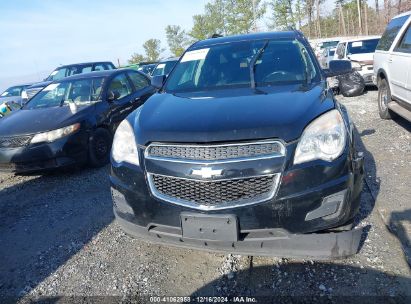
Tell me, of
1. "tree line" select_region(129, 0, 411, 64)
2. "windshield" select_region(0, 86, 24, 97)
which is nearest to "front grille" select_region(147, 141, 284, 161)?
"windshield" select_region(0, 86, 24, 97)

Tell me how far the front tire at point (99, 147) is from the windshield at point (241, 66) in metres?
2.29

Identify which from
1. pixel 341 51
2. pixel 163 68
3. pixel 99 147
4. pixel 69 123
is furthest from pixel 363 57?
pixel 69 123

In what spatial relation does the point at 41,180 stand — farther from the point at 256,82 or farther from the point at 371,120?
the point at 371,120

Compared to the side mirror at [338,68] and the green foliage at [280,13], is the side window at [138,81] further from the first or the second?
the green foliage at [280,13]

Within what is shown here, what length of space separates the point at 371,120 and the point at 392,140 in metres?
1.49

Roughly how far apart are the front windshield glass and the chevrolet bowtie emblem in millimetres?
4305

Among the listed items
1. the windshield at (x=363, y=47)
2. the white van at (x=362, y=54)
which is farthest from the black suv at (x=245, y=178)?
the windshield at (x=363, y=47)

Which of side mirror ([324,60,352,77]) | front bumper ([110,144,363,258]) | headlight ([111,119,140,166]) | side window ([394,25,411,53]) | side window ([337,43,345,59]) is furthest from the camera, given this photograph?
side window ([337,43,345,59])

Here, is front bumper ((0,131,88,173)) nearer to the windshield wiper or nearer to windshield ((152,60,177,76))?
the windshield wiper

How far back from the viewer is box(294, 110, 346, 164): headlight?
2.39m

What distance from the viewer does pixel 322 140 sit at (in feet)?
8.04

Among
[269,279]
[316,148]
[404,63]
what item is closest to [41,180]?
[269,279]

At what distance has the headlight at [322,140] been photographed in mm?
2387

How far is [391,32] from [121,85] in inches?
207
